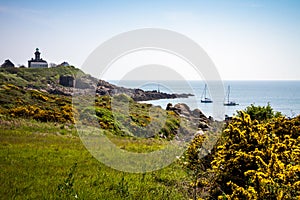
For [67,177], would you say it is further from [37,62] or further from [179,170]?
[37,62]

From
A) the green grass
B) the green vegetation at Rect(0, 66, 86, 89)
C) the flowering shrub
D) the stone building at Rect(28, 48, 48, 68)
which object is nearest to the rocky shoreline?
the green vegetation at Rect(0, 66, 86, 89)

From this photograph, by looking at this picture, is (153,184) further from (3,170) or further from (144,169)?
(3,170)

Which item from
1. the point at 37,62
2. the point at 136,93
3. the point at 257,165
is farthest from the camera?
the point at 37,62

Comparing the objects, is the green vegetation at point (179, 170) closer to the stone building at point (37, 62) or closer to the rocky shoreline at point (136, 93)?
the rocky shoreline at point (136, 93)

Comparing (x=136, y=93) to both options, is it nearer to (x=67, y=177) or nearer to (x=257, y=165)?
(x=67, y=177)

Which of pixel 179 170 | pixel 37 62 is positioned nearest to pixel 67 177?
pixel 179 170

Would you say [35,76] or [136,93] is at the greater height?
[35,76]

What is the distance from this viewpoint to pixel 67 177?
352 inches

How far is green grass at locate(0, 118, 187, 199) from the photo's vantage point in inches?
300

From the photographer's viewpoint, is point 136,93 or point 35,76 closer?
point 35,76

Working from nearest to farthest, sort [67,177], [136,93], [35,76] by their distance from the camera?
[67,177] → [35,76] → [136,93]

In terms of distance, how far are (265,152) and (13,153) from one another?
327 inches

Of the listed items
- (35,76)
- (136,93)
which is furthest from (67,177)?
(136,93)

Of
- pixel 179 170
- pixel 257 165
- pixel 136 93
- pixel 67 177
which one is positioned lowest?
pixel 179 170
